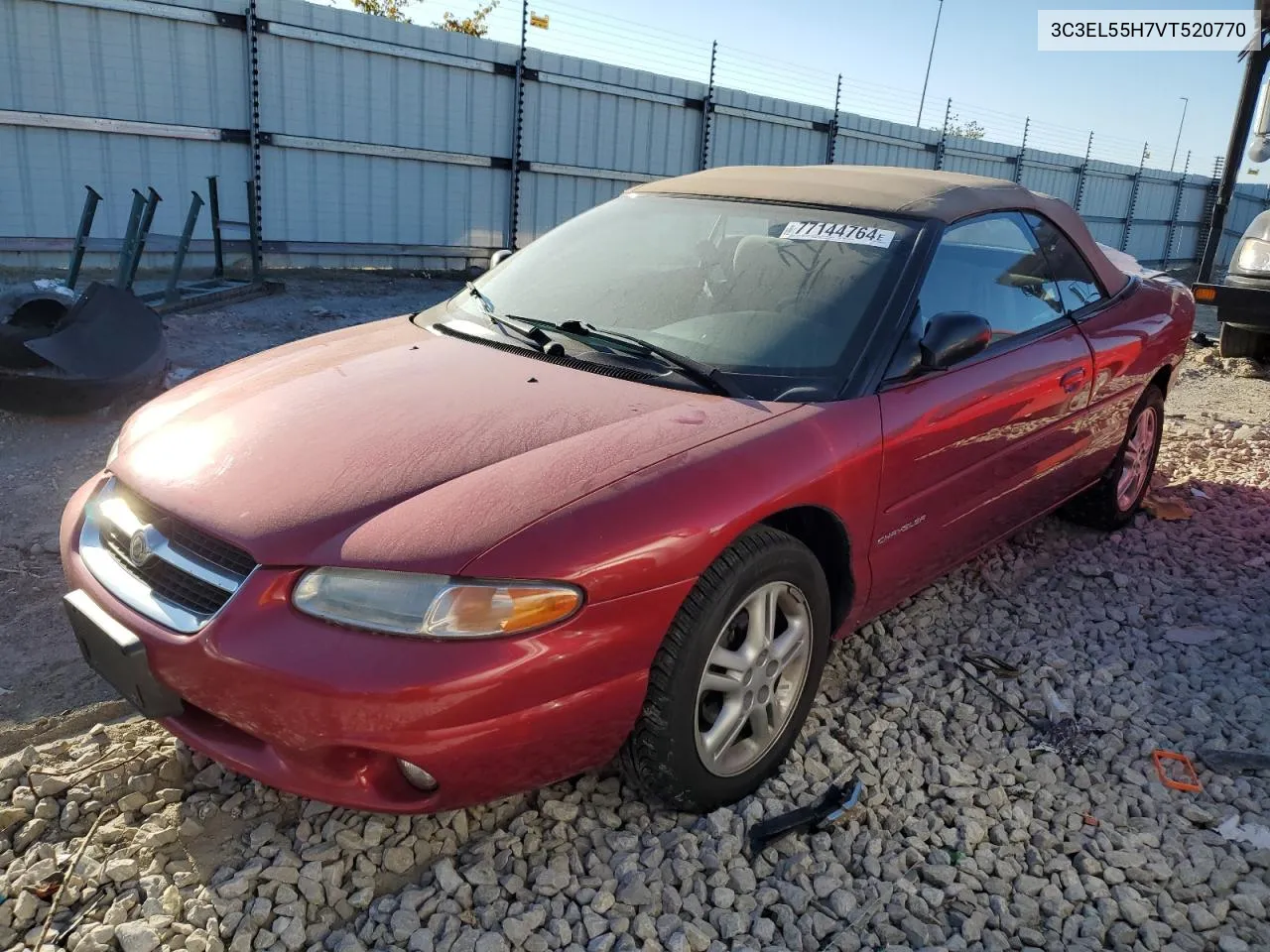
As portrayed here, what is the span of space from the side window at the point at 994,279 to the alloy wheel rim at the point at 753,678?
1.00m

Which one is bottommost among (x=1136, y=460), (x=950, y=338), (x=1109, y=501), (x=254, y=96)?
(x=1109, y=501)

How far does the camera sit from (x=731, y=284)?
3.17 metres

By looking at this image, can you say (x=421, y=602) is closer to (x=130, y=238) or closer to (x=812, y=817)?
(x=812, y=817)

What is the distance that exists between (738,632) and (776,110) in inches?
523

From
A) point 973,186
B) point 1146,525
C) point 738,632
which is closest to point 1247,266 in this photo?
point 1146,525

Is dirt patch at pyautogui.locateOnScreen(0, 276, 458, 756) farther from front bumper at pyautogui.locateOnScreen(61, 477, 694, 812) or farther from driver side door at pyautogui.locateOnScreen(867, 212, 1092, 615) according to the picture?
driver side door at pyautogui.locateOnScreen(867, 212, 1092, 615)

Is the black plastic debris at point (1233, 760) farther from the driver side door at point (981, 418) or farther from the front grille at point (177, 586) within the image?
the front grille at point (177, 586)

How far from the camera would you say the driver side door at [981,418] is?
9.76 feet

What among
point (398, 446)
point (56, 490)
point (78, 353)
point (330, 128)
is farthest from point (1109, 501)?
point (330, 128)

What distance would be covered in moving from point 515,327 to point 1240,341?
816 centimetres

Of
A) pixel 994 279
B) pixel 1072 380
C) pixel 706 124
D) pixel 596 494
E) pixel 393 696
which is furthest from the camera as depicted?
pixel 706 124

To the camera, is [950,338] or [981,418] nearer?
[950,338]

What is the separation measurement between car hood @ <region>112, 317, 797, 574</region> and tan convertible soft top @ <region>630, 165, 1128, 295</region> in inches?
41.6

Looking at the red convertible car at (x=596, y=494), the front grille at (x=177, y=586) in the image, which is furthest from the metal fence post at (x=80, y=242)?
the front grille at (x=177, y=586)
